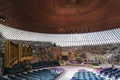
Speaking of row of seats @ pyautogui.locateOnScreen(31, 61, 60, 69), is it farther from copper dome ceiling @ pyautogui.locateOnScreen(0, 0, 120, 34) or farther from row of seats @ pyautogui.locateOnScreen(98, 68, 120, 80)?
copper dome ceiling @ pyautogui.locateOnScreen(0, 0, 120, 34)

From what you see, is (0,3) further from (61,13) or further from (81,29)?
(81,29)

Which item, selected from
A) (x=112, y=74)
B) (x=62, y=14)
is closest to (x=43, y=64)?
(x=112, y=74)

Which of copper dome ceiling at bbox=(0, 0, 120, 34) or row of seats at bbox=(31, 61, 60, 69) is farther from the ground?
copper dome ceiling at bbox=(0, 0, 120, 34)

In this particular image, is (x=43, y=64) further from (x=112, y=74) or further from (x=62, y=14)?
(x=62, y=14)

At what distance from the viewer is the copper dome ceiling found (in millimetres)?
5297

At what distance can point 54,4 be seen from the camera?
538 cm

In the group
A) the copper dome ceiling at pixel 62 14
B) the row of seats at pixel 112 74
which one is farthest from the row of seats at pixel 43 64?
the copper dome ceiling at pixel 62 14

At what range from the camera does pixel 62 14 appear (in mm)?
5957

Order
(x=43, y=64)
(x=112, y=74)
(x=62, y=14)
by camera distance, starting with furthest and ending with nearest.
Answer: (x=43, y=64) → (x=112, y=74) → (x=62, y=14)

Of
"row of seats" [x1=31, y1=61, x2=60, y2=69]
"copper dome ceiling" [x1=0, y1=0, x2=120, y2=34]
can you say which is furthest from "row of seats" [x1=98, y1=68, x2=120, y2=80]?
"copper dome ceiling" [x1=0, y1=0, x2=120, y2=34]

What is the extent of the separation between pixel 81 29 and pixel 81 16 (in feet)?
4.40

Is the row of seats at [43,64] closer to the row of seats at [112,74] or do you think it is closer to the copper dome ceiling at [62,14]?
the row of seats at [112,74]

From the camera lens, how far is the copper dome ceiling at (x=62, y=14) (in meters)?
5.30

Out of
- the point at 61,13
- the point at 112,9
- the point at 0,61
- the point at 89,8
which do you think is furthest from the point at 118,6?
the point at 0,61
